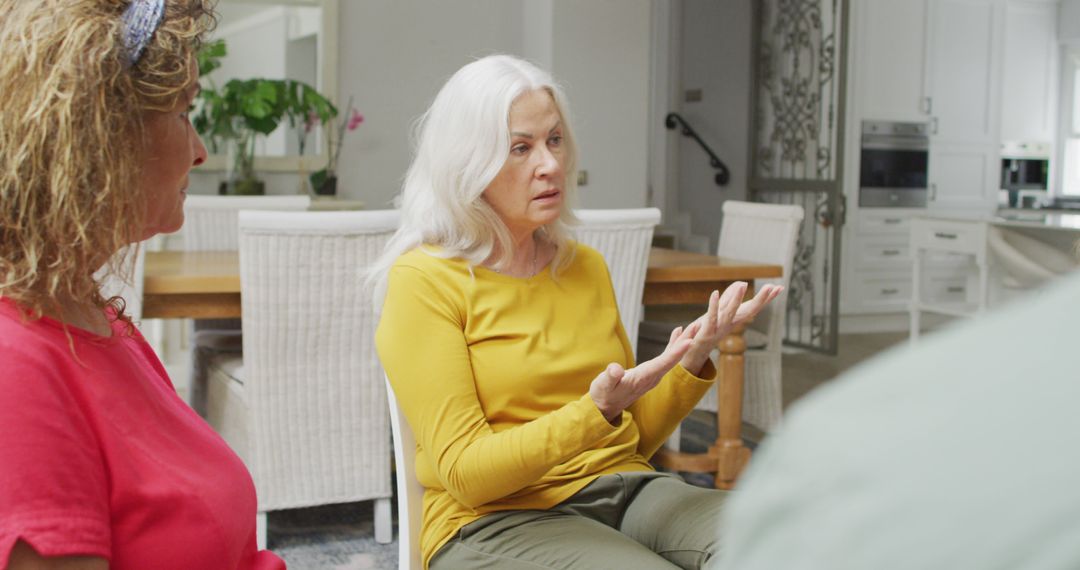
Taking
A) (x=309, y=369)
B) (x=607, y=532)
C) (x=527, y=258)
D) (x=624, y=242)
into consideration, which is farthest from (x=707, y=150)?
(x=607, y=532)

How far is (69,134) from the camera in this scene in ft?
2.60

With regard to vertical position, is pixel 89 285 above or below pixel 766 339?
above

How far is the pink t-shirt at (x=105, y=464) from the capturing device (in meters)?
0.76

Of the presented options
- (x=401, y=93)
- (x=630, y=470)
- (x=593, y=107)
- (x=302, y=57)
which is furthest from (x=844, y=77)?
(x=630, y=470)

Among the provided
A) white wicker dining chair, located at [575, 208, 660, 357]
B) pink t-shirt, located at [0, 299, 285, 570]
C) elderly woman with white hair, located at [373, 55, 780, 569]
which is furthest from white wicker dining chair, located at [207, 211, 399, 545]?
pink t-shirt, located at [0, 299, 285, 570]

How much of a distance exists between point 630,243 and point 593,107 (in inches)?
114

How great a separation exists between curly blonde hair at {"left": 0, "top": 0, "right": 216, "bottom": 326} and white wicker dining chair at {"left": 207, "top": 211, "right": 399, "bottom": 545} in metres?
1.65

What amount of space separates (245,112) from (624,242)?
9.31 feet

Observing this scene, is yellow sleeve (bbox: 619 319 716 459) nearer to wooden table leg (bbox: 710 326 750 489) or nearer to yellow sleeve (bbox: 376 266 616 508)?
yellow sleeve (bbox: 376 266 616 508)

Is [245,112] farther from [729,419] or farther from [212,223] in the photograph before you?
[729,419]

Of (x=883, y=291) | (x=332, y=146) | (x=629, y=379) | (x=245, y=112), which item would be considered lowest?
(x=883, y=291)

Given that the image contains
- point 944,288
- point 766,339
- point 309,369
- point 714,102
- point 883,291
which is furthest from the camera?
point 714,102

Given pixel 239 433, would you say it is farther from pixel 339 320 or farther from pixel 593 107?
pixel 593 107

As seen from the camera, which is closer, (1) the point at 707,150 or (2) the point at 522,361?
(2) the point at 522,361
